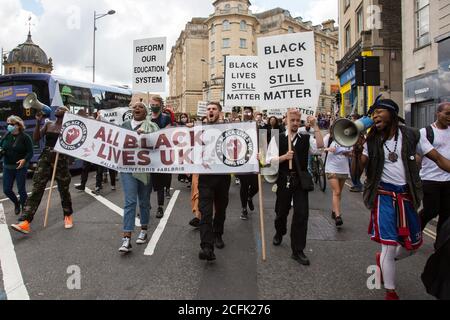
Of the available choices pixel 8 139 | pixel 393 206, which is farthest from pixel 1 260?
pixel 393 206

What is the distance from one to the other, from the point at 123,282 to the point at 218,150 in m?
2.05

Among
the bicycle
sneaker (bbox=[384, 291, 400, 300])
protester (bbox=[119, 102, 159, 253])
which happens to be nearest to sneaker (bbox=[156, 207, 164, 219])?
protester (bbox=[119, 102, 159, 253])

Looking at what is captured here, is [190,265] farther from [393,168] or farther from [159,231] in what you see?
[393,168]

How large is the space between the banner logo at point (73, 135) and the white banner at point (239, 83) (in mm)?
4277

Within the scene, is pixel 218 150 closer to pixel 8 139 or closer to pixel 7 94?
pixel 8 139

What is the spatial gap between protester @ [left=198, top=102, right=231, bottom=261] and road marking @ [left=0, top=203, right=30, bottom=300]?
6.32 ft

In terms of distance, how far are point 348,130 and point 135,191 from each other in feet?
9.65

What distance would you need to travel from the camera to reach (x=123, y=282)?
149 inches

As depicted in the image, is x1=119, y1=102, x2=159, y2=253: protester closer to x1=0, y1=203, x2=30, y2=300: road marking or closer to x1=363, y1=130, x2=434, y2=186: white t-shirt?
x1=0, y1=203, x2=30, y2=300: road marking

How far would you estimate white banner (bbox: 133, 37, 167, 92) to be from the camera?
25.1 feet

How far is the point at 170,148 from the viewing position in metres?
5.09

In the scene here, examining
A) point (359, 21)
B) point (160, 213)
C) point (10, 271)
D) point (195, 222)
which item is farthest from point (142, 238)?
point (359, 21)

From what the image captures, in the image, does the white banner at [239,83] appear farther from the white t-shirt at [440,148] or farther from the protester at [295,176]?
the white t-shirt at [440,148]


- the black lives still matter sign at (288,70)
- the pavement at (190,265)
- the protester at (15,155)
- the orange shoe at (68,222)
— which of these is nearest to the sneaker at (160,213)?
the pavement at (190,265)
